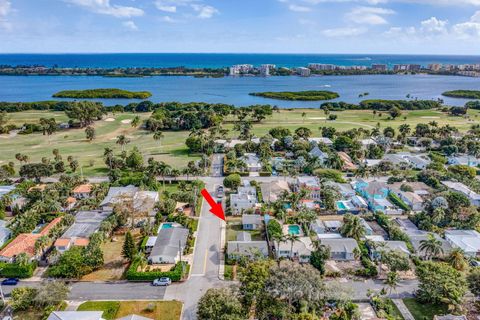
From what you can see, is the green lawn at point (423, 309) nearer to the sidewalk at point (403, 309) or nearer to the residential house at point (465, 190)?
the sidewalk at point (403, 309)

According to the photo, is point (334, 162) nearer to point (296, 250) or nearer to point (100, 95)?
point (296, 250)

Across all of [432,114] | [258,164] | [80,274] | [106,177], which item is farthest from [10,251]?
[432,114]

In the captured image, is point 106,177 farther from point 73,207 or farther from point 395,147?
point 395,147

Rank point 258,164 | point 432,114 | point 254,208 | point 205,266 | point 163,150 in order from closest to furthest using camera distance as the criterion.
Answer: point 205,266
point 254,208
point 258,164
point 163,150
point 432,114

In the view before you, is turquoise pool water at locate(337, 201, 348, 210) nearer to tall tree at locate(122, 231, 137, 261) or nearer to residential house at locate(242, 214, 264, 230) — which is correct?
residential house at locate(242, 214, 264, 230)

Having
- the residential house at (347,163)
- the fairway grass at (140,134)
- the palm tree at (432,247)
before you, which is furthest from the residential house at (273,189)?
the fairway grass at (140,134)

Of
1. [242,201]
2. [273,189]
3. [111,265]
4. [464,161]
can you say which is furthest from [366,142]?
[111,265]
